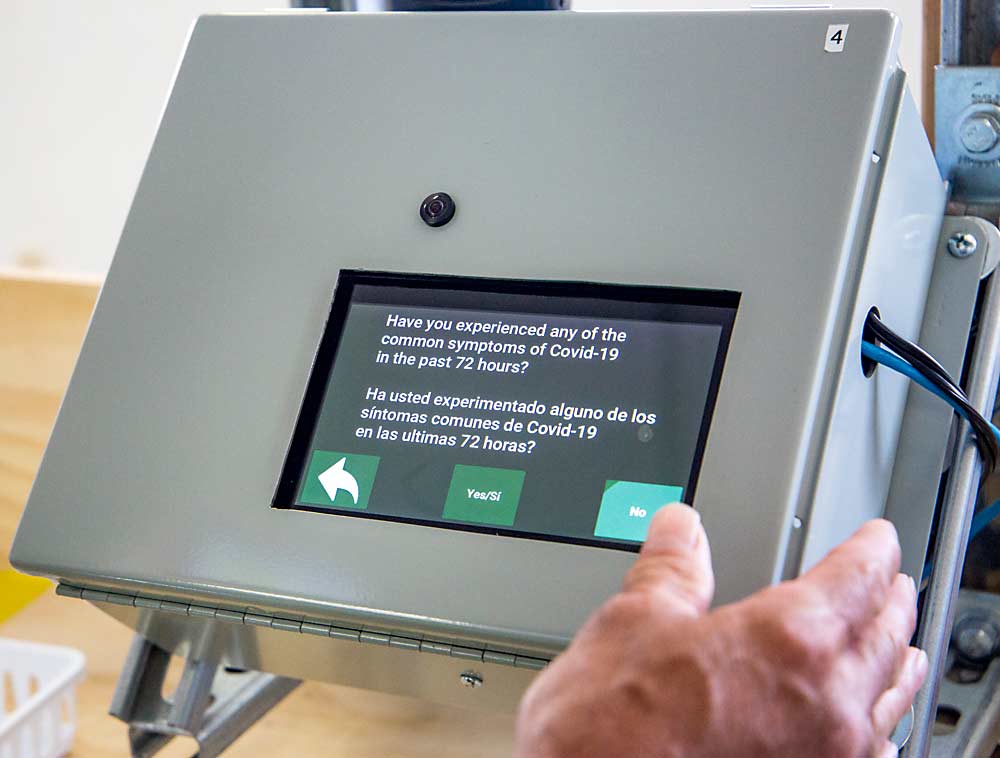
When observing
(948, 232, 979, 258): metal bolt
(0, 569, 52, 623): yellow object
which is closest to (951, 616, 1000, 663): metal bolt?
(948, 232, 979, 258): metal bolt

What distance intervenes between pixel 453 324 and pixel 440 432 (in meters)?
0.07

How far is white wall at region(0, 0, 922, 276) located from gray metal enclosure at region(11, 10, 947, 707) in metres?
0.80

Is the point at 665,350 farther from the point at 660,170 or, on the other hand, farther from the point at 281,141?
the point at 281,141

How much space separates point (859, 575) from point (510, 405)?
0.23 meters

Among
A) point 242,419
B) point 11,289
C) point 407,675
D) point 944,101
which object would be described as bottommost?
point 407,675

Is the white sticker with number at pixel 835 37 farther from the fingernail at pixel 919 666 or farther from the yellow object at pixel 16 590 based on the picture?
the yellow object at pixel 16 590

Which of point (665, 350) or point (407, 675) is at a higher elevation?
point (665, 350)

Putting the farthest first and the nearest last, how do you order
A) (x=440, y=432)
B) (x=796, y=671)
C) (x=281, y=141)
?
1. (x=281, y=141)
2. (x=440, y=432)
3. (x=796, y=671)

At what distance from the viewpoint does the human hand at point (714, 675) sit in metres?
0.45

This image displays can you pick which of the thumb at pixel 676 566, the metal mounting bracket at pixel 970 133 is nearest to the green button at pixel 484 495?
the thumb at pixel 676 566

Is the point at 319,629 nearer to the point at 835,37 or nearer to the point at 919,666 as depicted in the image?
the point at 919,666

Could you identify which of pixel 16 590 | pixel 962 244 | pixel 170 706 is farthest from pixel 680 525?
pixel 16 590

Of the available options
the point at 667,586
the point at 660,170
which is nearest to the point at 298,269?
the point at 660,170

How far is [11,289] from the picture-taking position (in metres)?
1.34
